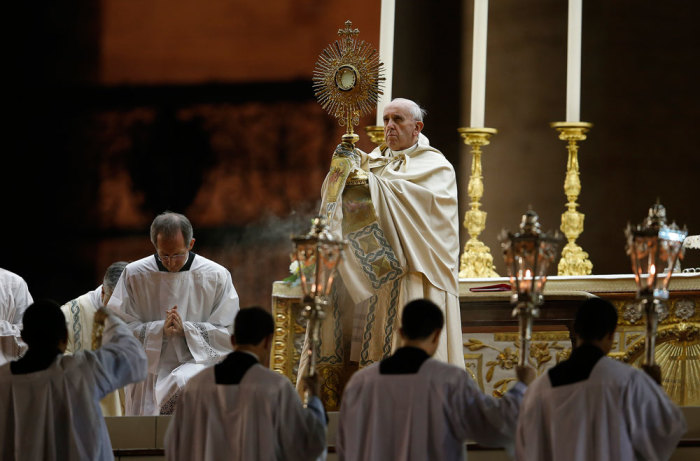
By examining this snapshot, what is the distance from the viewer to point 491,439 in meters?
5.90

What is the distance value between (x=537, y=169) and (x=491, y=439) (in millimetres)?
5476

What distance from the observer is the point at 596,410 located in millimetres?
5742

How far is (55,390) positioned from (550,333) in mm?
3597

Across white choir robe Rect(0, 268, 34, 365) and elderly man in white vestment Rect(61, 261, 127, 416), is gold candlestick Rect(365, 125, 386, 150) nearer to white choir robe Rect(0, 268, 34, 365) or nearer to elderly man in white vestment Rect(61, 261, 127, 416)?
elderly man in white vestment Rect(61, 261, 127, 416)

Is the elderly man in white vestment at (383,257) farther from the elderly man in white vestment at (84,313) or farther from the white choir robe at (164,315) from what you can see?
the elderly man in white vestment at (84,313)

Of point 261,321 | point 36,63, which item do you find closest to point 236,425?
point 261,321

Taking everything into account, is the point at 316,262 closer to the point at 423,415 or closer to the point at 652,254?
the point at 423,415

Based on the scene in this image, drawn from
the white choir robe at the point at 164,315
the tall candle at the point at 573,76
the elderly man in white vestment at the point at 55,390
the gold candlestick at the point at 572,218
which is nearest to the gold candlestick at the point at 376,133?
the gold candlestick at the point at 572,218

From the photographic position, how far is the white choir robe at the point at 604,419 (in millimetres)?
5691

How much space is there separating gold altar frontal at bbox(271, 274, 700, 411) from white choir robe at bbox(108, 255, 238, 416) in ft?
1.18

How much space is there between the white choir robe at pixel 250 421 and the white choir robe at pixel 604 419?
0.88 meters

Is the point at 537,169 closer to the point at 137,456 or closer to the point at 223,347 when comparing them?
the point at 223,347

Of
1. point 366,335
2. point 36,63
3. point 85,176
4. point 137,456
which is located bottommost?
point 137,456

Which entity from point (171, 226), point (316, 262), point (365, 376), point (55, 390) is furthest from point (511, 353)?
point (55, 390)
